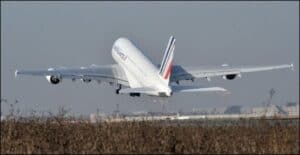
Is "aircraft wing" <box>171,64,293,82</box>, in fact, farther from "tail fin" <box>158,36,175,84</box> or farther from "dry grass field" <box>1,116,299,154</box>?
"dry grass field" <box>1,116,299,154</box>

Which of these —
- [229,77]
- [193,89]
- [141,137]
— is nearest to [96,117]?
[141,137]

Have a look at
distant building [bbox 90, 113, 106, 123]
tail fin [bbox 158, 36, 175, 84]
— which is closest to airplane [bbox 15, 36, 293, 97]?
tail fin [bbox 158, 36, 175, 84]

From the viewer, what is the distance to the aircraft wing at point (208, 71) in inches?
3191

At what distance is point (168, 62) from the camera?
78500 mm

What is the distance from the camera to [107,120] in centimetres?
3209

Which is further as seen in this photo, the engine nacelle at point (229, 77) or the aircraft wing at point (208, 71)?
the engine nacelle at point (229, 77)

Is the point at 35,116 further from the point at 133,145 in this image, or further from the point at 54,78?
the point at 54,78

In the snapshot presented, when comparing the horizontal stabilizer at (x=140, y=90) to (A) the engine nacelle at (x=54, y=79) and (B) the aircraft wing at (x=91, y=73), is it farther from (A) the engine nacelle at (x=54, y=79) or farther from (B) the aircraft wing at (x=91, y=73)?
(B) the aircraft wing at (x=91, y=73)

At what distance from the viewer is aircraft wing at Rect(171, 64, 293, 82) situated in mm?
81062

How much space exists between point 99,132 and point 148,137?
2100 millimetres

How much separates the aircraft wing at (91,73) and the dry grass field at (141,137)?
172 ft

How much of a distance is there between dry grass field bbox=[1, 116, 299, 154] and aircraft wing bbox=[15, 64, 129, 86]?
52.4 meters

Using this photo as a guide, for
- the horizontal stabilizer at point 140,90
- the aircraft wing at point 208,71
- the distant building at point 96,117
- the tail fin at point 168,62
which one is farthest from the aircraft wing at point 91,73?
the distant building at point 96,117

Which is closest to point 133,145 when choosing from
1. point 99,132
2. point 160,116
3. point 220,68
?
point 99,132
